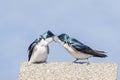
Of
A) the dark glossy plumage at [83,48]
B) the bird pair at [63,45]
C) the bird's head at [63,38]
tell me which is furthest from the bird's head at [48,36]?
the dark glossy plumage at [83,48]

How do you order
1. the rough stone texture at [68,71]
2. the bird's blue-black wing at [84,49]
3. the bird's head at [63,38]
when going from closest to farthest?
the rough stone texture at [68,71]
the bird's blue-black wing at [84,49]
the bird's head at [63,38]

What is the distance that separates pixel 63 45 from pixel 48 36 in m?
0.27

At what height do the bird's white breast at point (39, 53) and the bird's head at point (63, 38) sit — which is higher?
the bird's head at point (63, 38)

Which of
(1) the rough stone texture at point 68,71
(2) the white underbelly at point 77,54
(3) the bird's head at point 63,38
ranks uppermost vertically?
(3) the bird's head at point 63,38

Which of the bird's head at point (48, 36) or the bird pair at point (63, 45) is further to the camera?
the bird's head at point (48, 36)

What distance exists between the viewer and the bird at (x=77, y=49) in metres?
8.55

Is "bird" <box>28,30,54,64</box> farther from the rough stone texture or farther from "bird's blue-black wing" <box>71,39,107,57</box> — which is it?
"bird's blue-black wing" <box>71,39,107,57</box>

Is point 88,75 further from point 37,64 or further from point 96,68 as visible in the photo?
point 37,64

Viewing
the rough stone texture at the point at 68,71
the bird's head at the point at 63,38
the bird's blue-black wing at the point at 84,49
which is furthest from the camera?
the bird's head at the point at 63,38

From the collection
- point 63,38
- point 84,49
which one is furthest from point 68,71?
point 63,38

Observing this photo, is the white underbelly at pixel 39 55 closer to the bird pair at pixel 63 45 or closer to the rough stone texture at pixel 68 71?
the bird pair at pixel 63 45

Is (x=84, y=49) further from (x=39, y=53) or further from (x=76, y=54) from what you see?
(x=39, y=53)

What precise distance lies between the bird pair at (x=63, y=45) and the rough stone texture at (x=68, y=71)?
14cm

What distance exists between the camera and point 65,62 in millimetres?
8602
